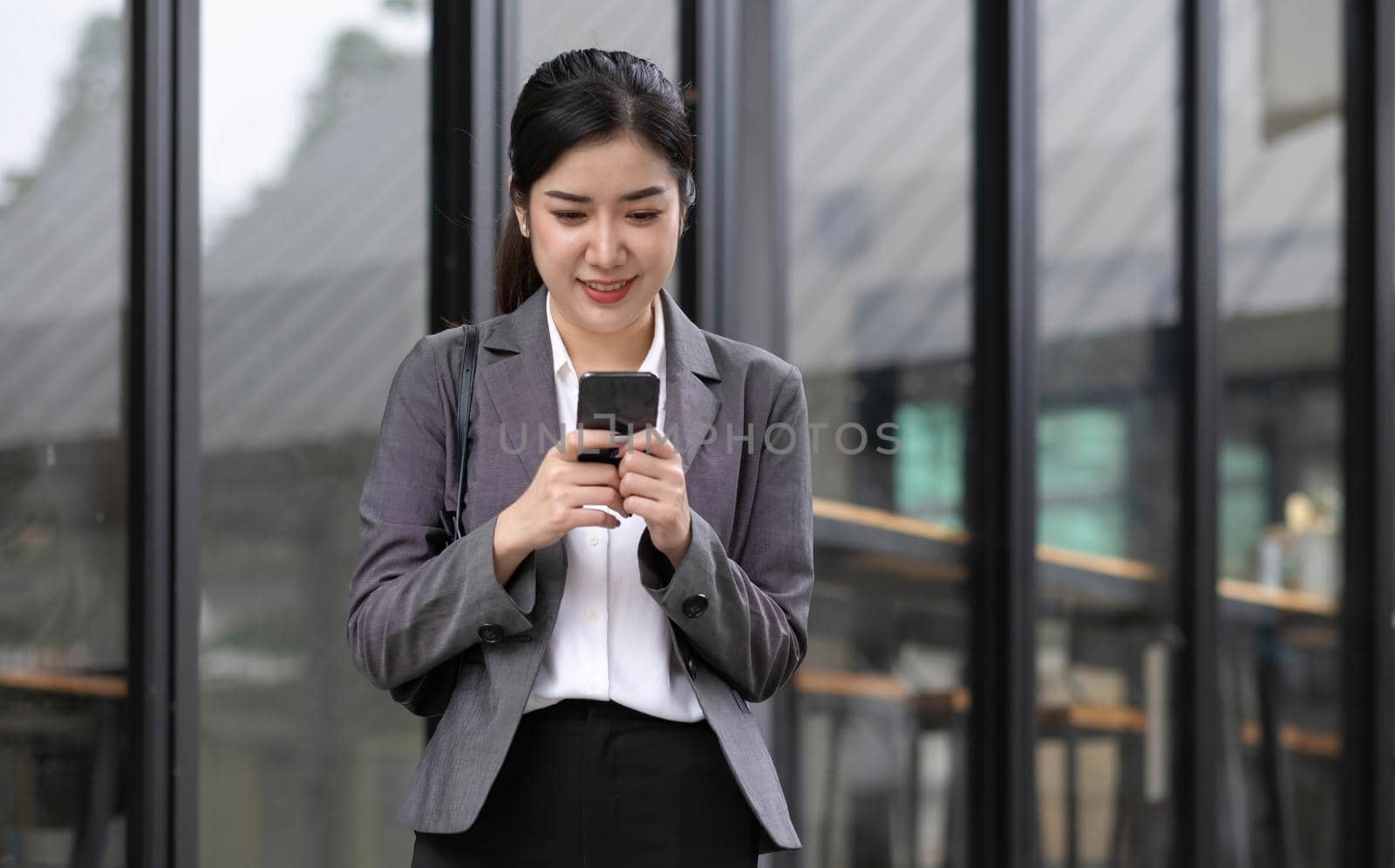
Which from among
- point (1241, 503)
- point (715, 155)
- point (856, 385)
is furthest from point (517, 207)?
point (1241, 503)

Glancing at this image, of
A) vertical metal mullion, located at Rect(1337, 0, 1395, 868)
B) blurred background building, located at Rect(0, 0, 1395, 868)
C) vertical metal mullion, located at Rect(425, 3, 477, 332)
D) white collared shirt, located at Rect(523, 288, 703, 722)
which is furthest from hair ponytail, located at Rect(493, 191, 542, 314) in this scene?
vertical metal mullion, located at Rect(1337, 0, 1395, 868)

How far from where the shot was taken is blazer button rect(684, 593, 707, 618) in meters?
1.29

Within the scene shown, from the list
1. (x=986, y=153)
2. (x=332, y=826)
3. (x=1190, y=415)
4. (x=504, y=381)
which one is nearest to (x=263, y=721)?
(x=332, y=826)

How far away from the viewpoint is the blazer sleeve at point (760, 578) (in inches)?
50.8

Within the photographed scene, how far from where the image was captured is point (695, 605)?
4.22ft

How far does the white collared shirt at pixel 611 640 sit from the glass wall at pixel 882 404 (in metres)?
1.99

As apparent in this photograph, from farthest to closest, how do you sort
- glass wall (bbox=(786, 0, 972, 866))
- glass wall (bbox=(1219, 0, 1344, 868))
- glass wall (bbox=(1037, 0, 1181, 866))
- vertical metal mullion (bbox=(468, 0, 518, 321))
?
glass wall (bbox=(1219, 0, 1344, 868)), glass wall (bbox=(1037, 0, 1181, 866)), glass wall (bbox=(786, 0, 972, 866)), vertical metal mullion (bbox=(468, 0, 518, 321))

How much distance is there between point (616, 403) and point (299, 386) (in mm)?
1444

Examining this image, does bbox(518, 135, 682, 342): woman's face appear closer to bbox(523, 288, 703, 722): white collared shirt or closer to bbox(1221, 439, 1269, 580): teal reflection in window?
bbox(523, 288, 703, 722): white collared shirt

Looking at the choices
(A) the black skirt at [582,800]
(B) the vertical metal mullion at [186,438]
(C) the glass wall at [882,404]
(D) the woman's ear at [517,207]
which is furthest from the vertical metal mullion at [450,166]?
(A) the black skirt at [582,800]

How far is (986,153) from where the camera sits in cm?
365

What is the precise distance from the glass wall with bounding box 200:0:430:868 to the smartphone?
1362 millimetres

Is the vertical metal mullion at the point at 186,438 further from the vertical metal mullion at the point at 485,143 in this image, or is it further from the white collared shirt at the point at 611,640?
the white collared shirt at the point at 611,640

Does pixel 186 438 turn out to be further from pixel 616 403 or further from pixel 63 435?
pixel 616 403
